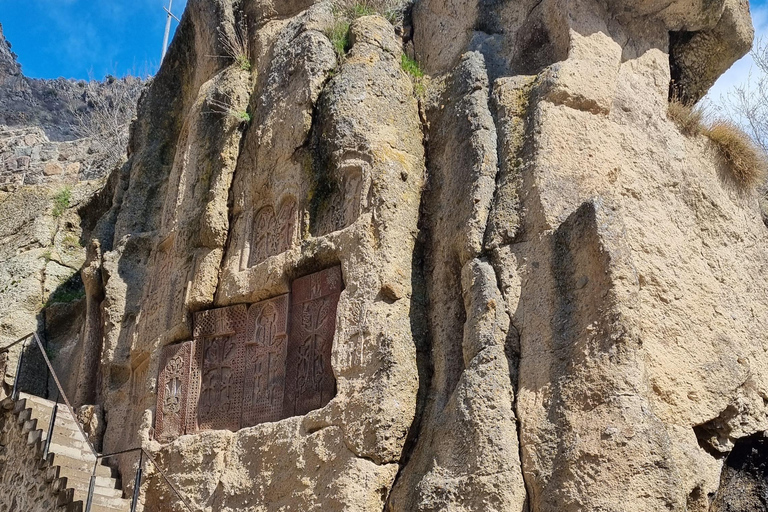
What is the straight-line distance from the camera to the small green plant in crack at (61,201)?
13922 millimetres

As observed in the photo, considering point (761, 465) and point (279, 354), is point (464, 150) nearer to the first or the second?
point (279, 354)

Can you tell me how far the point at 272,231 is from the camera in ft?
28.8

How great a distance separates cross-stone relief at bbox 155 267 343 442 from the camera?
779 cm

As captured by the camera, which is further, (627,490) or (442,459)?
(442,459)

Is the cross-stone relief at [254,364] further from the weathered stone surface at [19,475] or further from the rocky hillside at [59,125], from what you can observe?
the rocky hillside at [59,125]

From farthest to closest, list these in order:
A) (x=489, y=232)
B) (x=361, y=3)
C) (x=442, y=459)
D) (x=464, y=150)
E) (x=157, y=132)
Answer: (x=157, y=132), (x=361, y=3), (x=464, y=150), (x=489, y=232), (x=442, y=459)

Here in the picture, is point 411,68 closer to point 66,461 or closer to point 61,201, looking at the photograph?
point 66,461

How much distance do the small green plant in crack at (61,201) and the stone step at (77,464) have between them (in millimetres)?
6220

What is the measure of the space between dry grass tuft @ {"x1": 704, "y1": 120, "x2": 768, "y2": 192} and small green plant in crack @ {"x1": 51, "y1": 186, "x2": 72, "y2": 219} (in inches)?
384

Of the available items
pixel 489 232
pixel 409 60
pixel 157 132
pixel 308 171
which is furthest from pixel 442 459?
pixel 157 132

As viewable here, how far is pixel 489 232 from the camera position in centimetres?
709

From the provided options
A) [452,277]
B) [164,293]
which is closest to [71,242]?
[164,293]

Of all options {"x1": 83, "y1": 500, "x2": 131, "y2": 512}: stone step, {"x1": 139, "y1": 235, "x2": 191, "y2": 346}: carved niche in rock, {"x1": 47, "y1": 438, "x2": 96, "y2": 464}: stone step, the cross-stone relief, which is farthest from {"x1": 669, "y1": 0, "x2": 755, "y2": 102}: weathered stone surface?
{"x1": 47, "y1": 438, "x2": 96, "y2": 464}: stone step

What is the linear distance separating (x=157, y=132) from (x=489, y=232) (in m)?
6.37
